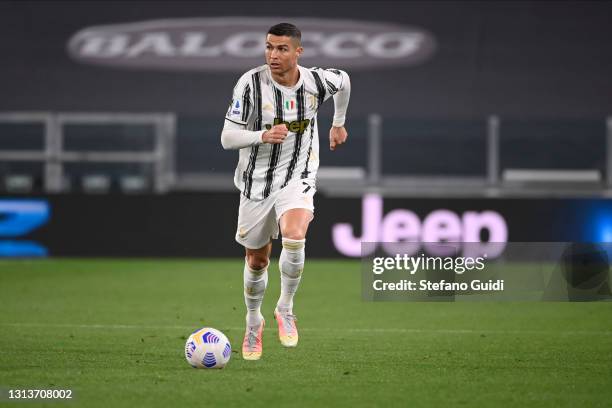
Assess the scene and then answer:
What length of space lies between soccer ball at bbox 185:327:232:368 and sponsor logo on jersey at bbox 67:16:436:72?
1129 cm

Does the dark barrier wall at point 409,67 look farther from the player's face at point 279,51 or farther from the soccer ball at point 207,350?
the soccer ball at point 207,350

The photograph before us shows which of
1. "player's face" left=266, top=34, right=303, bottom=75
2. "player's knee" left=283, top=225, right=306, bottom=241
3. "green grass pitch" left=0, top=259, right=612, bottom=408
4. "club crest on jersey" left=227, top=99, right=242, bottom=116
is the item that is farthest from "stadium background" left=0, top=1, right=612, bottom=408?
"player's face" left=266, top=34, right=303, bottom=75

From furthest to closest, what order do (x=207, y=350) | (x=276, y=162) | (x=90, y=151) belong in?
1. (x=90, y=151)
2. (x=276, y=162)
3. (x=207, y=350)

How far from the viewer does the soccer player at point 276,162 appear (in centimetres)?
717

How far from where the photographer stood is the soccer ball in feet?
21.7

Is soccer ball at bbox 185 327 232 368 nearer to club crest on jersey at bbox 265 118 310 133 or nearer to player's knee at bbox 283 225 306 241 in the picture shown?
player's knee at bbox 283 225 306 241

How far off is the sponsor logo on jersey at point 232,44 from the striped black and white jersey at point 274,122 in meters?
10.3

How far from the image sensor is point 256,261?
7.45 m

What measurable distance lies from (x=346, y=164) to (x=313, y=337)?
8891 millimetres

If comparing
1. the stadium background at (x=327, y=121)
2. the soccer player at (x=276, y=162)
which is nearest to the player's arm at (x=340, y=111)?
the soccer player at (x=276, y=162)

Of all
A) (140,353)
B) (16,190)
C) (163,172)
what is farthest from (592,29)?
(140,353)

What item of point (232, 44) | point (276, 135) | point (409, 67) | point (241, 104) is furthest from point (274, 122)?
point (409, 67)

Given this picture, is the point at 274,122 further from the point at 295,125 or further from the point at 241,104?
the point at 241,104

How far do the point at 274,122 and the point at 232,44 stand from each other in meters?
10.8
